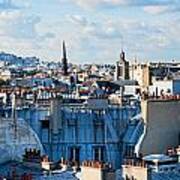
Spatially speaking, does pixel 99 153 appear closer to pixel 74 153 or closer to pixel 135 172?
pixel 74 153

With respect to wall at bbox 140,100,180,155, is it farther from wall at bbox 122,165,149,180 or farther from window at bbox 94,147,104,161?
wall at bbox 122,165,149,180

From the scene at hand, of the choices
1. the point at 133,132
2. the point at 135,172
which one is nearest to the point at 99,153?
the point at 133,132

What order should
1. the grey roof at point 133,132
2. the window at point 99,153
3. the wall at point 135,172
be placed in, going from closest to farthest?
the wall at point 135,172 < the grey roof at point 133,132 < the window at point 99,153

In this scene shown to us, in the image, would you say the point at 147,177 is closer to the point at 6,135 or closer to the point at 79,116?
the point at 6,135

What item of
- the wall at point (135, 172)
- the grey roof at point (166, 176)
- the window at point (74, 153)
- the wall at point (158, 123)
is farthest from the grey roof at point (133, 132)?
the wall at point (135, 172)

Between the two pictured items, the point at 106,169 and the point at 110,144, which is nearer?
the point at 106,169

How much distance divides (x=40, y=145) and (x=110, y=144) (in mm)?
3816

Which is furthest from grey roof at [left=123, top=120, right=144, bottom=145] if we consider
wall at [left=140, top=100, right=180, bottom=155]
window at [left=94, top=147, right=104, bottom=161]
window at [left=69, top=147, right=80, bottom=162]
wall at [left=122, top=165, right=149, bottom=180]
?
wall at [left=122, top=165, right=149, bottom=180]

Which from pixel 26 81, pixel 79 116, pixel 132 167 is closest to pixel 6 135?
pixel 79 116

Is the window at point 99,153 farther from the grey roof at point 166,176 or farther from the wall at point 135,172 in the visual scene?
the wall at point 135,172

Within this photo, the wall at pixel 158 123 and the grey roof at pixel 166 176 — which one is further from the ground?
the wall at pixel 158 123

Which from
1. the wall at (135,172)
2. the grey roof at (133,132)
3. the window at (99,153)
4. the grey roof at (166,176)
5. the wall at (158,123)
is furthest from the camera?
the window at (99,153)

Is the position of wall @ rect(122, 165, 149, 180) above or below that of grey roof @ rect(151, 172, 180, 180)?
above

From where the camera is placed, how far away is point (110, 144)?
40.4 metres
